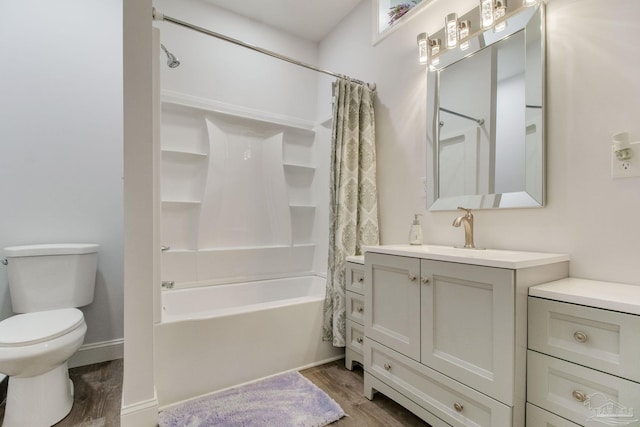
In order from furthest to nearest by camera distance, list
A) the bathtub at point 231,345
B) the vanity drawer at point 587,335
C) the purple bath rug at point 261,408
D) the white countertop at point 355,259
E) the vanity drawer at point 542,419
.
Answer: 1. the white countertop at point 355,259
2. the bathtub at point 231,345
3. the purple bath rug at point 261,408
4. the vanity drawer at point 542,419
5. the vanity drawer at point 587,335

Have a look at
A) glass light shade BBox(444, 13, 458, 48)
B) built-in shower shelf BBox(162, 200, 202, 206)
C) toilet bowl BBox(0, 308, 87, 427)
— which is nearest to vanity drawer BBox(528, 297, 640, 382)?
glass light shade BBox(444, 13, 458, 48)

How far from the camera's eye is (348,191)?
2066mm

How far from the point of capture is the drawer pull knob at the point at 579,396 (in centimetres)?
94

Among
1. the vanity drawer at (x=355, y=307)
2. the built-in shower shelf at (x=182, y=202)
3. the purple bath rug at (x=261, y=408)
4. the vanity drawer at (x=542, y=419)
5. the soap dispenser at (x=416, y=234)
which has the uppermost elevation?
the built-in shower shelf at (x=182, y=202)

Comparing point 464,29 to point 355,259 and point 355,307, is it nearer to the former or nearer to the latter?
point 355,259

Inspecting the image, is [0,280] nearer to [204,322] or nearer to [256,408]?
[204,322]

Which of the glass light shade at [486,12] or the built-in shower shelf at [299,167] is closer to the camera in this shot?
the glass light shade at [486,12]

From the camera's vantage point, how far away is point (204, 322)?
5.32 feet

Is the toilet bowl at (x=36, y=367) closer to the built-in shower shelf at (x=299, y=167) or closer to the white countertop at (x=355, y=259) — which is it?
the white countertop at (x=355, y=259)

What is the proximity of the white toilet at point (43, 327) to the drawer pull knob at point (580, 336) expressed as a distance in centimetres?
214

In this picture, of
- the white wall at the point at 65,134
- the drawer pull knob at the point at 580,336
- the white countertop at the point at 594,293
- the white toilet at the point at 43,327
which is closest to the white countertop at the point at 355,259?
the white countertop at the point at 594,293

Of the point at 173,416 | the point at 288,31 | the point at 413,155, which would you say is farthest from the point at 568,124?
the point at 288,31

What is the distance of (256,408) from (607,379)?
143cm

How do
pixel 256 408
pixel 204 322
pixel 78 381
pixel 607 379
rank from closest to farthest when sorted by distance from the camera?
pixel 607 379 < pixel 256 408 < pixel 204 322 < pixel 78 381
